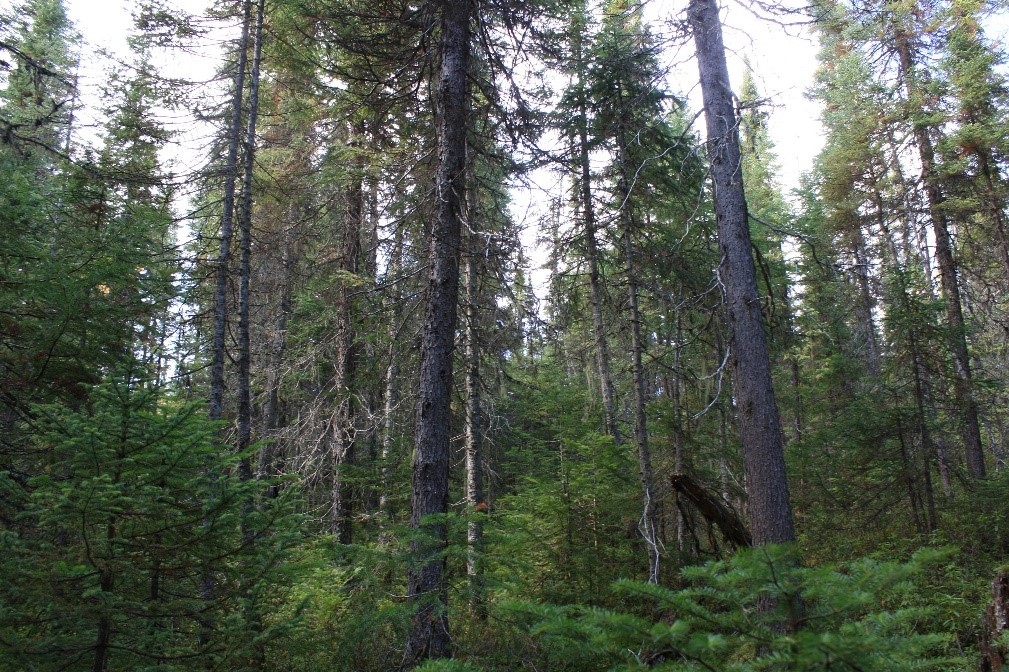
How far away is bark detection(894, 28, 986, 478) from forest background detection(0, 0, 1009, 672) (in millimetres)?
97

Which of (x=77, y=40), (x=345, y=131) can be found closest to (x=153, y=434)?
(x=345, y=131)

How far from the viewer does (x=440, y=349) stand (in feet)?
22.6

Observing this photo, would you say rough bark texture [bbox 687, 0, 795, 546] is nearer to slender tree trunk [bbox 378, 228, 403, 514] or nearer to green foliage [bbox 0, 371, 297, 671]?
slender tree trunk [bbox 378, 228, 403, 514]

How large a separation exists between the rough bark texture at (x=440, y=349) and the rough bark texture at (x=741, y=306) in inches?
125

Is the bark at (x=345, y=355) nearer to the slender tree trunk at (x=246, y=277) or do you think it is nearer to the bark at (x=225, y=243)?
the slender tree trunk at (x=246, y=277)

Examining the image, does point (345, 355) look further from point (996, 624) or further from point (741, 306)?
point (996, 624)

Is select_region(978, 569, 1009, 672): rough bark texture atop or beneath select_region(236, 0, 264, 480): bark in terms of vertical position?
beneath

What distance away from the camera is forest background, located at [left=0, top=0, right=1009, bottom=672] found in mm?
4355

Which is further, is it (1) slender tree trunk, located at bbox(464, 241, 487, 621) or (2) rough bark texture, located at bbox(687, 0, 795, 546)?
(1) slender tree trunk, located at bbox(464, 241, 487, 621)

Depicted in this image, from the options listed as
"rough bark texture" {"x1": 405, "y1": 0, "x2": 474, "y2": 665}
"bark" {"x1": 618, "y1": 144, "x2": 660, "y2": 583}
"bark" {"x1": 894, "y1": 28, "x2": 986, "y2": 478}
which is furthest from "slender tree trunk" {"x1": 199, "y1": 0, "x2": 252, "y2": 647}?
"bark" {"x1": 894, "y1": 28, "x2": 986, "y2": 478}

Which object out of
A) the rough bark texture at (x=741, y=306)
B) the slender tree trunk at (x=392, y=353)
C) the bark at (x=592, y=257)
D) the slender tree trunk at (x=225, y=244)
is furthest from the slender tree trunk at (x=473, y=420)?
the slender tree trunk at (x=225, y=244)

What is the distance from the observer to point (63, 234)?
8.03m

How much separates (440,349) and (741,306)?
11.8 feet

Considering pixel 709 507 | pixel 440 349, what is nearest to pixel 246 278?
pixel 440 349
